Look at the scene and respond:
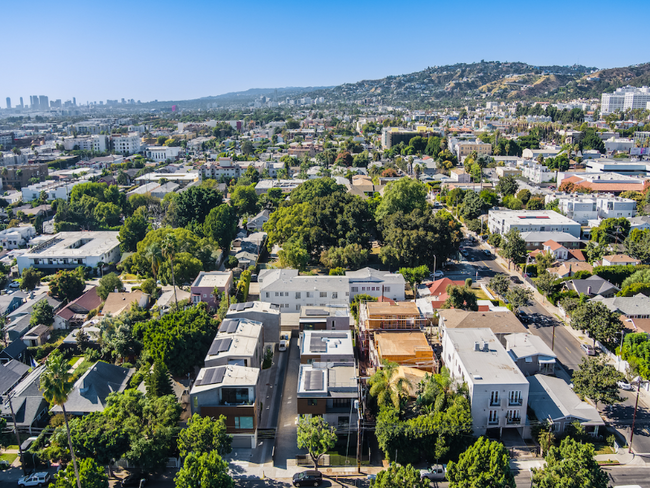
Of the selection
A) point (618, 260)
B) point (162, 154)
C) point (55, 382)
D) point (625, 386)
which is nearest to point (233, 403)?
point (55, 382)

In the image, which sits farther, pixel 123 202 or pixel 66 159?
pixel 66 159

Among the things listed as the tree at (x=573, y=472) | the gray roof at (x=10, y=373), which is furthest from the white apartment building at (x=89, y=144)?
the tree at (x=573, y=472)

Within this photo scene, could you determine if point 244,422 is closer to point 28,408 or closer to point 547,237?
point 28,408


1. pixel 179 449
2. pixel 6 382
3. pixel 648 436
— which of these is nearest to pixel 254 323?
pixel 179 449

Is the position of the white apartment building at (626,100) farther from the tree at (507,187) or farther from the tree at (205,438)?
the tree at (205,438)

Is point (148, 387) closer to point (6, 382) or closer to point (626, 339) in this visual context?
point (6, 382)

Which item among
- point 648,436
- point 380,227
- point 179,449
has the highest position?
point 380,227

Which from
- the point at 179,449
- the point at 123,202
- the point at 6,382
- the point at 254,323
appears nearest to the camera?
the point at 179,449
